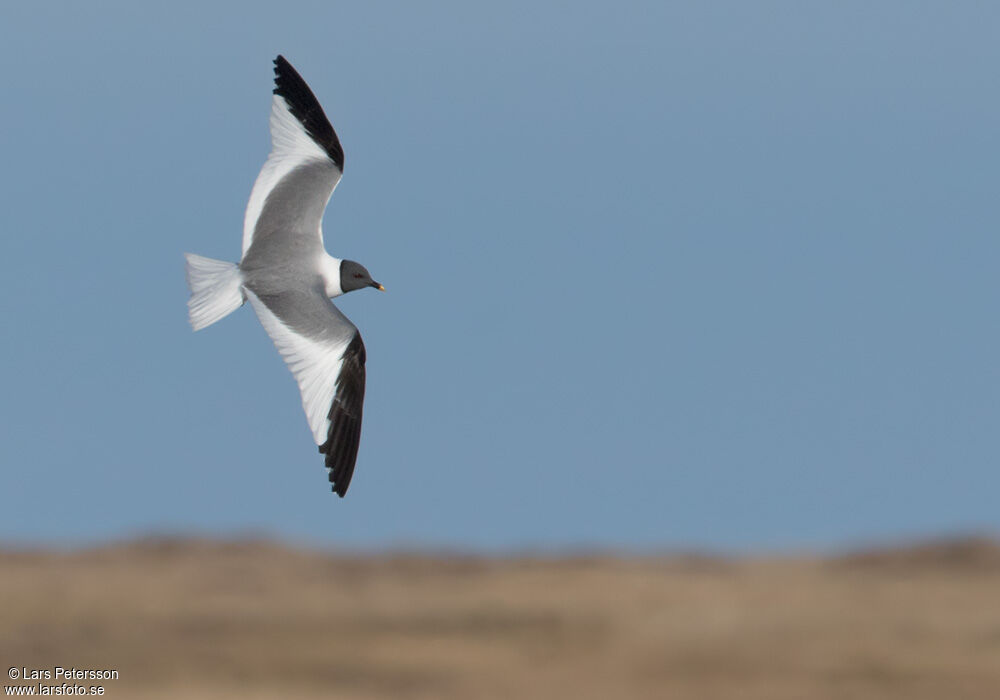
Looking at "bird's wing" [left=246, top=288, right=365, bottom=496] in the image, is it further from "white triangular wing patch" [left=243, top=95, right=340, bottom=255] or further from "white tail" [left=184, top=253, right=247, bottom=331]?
"white triangular wing patch" [left=243, top=95, right=340, bottom=255]

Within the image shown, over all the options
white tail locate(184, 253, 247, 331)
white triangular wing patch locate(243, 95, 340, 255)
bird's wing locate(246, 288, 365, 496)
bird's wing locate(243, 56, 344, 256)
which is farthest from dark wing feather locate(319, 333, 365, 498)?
white triangular wing patch locate(243, 95, 340, 255)

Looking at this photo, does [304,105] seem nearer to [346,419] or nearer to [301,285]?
[301,285]

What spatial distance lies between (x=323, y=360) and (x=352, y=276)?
1.01m

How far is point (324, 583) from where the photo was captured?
39.3 ft

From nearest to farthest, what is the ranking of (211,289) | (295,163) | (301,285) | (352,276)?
(211,289) < (301,285) < (295,163) < (352,276)

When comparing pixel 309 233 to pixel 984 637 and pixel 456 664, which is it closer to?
pixel 456 664

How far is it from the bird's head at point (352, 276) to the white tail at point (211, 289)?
88cm

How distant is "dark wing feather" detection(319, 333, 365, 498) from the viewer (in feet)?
28.2

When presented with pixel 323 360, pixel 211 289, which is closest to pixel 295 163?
pixel 211 289

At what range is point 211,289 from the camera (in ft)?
28.7

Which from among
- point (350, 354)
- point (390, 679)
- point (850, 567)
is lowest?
point (390, 679)

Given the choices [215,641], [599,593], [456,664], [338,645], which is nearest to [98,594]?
[215,641]

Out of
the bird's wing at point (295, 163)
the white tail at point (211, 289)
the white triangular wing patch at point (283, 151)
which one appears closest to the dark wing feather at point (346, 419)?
the white tail at point (211, 289)

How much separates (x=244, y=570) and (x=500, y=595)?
7.06 feet
